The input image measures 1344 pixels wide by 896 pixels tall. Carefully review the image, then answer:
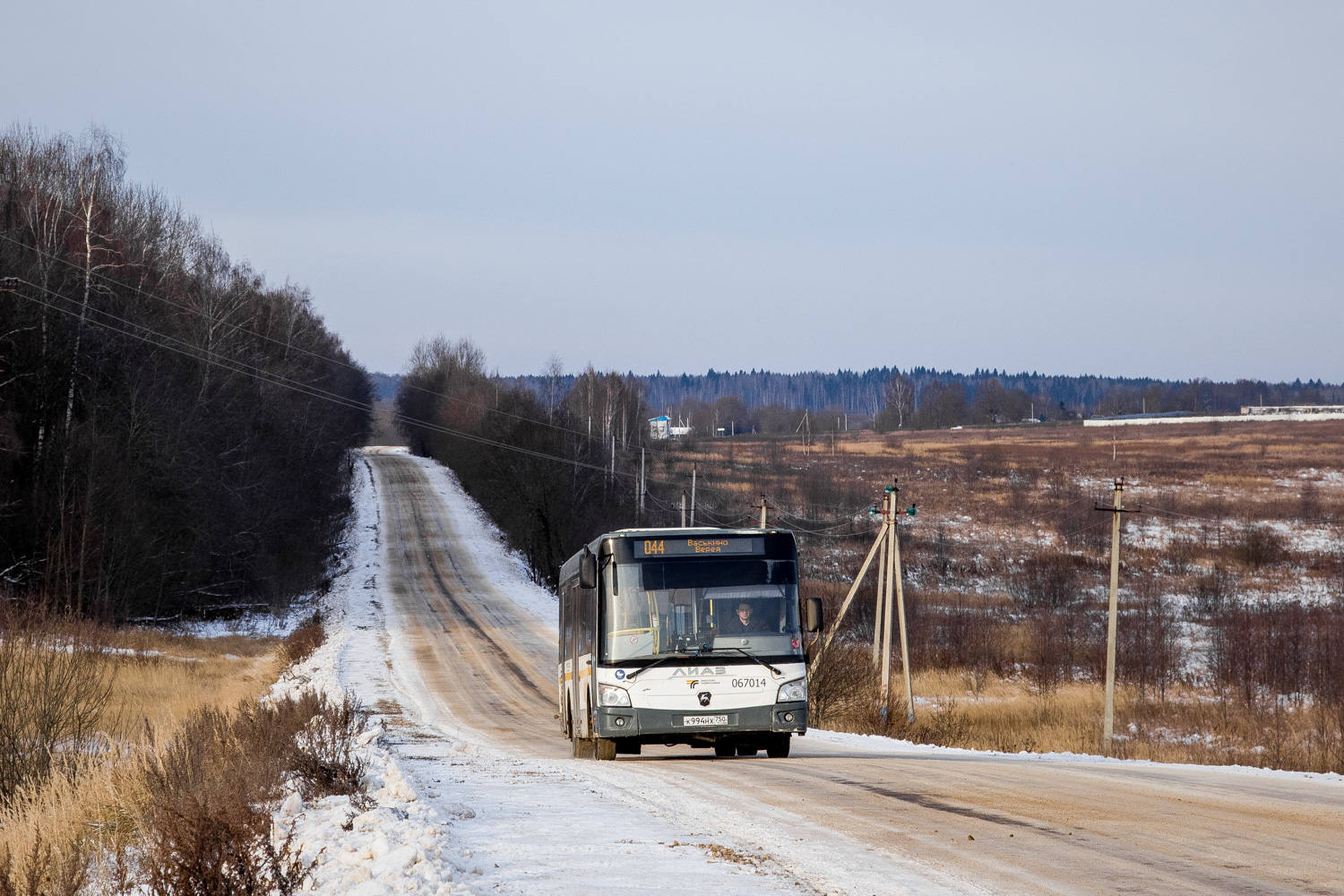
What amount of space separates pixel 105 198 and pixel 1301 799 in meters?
54.2

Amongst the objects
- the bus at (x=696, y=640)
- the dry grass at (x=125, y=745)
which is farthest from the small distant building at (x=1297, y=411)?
the bus at (x=696, y=640)

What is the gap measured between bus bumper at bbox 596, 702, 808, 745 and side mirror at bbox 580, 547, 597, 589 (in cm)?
179

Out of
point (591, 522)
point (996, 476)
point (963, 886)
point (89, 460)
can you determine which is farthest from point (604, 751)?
point (996, 476)

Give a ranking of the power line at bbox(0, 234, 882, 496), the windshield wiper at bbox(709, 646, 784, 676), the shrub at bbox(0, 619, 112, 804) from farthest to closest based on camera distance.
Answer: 1. the power line at bbox(0, 234, 882, 496)
2. the shrub at bbox(0, 619, 112, 804)
3. the windshield wiper at bbox(709, 646, 784, 676)

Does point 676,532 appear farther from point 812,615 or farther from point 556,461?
point 556,461

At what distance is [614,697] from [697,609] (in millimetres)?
1591

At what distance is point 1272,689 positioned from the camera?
42.4 metres

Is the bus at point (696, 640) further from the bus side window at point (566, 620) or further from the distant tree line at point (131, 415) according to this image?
the distant tree line at point (131, 415)

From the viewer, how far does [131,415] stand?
45.3 meters

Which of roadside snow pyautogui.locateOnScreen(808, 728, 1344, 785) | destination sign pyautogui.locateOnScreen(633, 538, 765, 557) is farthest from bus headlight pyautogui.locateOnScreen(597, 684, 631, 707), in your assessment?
roadside snow pyautogui.locateOnScreen(808, 728, 1344, 785)

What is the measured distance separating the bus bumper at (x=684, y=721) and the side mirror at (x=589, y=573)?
1.79 m

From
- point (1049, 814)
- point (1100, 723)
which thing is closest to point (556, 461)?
point (1100, 723)

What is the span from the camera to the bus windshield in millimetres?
15469

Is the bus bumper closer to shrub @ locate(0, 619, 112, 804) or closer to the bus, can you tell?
the bus
